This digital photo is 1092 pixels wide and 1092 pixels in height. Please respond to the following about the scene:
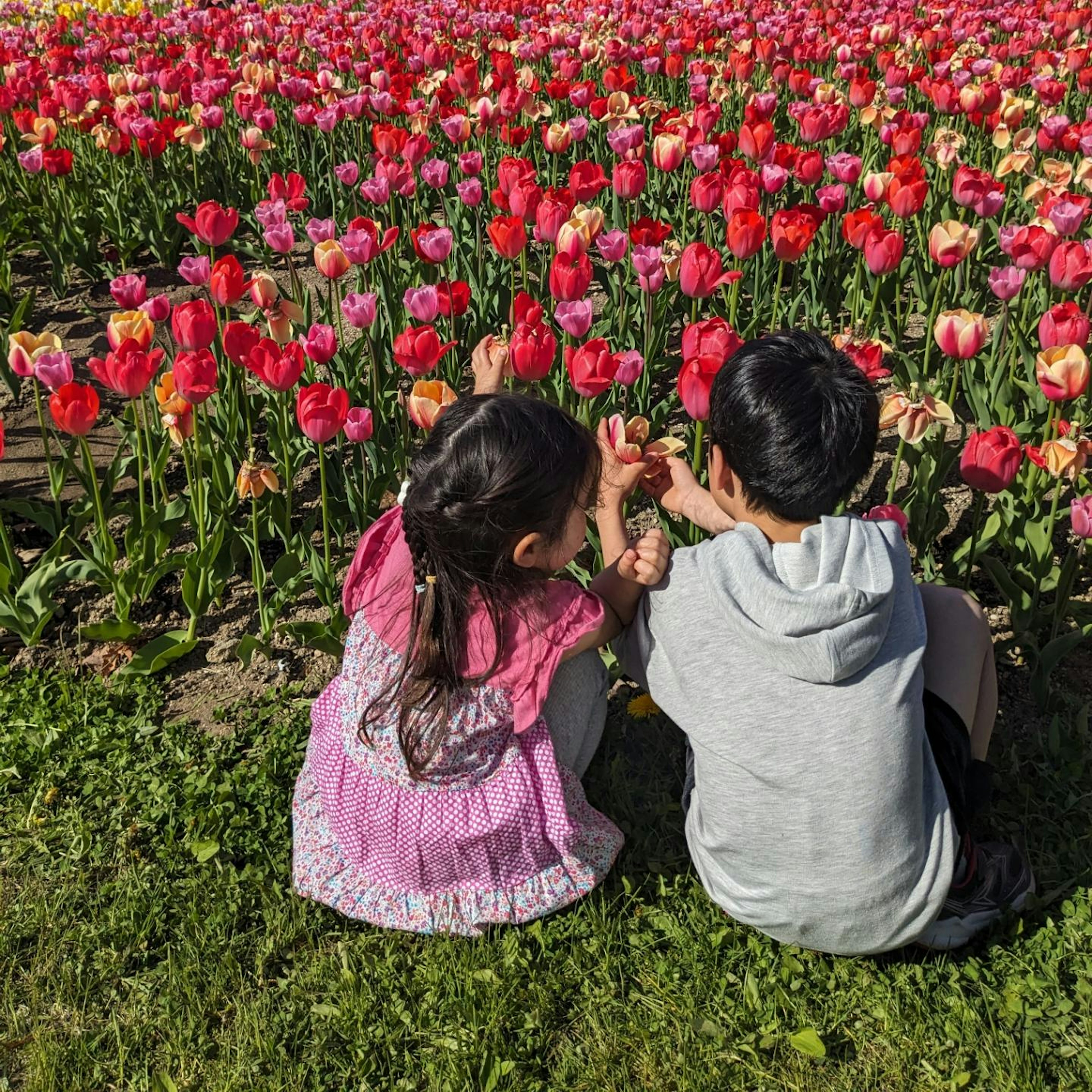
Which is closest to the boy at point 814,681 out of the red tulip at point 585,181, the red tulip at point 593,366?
the red tulip at point 593,366

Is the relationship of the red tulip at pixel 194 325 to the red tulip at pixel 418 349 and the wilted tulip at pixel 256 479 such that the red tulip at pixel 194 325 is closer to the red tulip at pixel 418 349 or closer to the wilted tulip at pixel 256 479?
the wilted tulip at pixel 256 479

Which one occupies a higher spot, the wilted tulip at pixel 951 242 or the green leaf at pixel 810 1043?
the wilted tulip at pixel 951 242

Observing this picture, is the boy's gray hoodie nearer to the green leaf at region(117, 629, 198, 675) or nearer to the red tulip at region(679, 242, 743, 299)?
the red tulip at region(679, 242, 743, 299)

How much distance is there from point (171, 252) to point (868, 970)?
195 inches

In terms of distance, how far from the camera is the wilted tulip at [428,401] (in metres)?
2.79

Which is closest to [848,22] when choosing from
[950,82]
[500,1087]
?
[950,82]

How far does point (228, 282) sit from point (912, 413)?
1.88 m

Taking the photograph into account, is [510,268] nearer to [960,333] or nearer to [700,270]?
[700,270]

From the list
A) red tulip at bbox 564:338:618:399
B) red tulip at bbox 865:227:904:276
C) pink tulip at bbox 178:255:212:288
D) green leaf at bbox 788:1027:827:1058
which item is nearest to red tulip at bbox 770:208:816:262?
red tulip at bbox 865:227:904:276

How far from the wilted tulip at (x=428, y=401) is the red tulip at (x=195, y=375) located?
0.49m

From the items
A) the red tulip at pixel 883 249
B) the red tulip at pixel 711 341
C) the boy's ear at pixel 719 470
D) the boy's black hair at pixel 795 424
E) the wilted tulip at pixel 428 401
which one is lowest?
the red tulip at pixel 883 249

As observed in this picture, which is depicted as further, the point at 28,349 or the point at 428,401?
the point at 28,349

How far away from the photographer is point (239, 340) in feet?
9.91

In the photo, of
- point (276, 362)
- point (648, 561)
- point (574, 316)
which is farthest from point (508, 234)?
point (648, 561)
